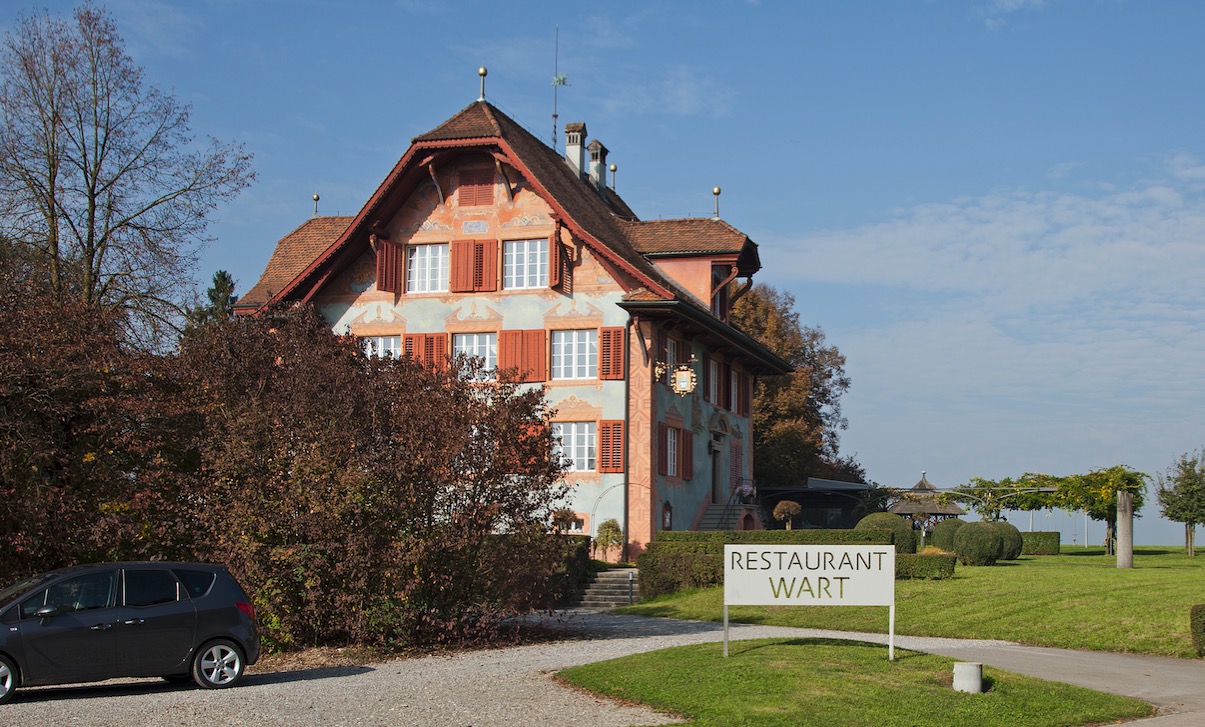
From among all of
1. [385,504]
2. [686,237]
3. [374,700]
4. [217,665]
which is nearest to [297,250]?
[686,237]

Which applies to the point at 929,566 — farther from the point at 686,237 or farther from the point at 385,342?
the point at 385,342

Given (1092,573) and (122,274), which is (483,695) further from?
(122,274)

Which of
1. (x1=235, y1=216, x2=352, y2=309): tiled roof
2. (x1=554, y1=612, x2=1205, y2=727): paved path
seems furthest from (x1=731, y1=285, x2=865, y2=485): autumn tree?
(x1=554, y1=612, x2=1205, y2=727): paved path

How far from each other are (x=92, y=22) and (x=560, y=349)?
47.2 ft

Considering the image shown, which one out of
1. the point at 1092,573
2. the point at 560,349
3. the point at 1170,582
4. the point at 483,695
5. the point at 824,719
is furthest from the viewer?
the point at 560,349

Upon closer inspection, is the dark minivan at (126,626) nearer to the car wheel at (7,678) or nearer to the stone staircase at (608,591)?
the car wheel at (7,678)

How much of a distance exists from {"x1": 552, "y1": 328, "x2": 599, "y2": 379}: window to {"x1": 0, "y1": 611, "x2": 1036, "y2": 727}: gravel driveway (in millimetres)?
17945

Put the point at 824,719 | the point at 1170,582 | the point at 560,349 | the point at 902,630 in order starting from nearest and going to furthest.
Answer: the point at 824,719
the point at 902,630
the point at 1170,582
the point at 560,349

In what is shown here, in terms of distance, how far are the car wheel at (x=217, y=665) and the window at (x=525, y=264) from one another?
2211 cm

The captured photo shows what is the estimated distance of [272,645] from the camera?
19188mm

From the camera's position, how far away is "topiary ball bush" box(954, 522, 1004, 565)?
1287 inches

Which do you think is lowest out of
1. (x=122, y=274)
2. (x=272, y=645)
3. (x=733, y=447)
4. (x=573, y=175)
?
(x=272, y=645)

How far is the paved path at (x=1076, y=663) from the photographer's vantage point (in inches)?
567

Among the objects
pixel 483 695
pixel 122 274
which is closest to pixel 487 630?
pixel 483 695
